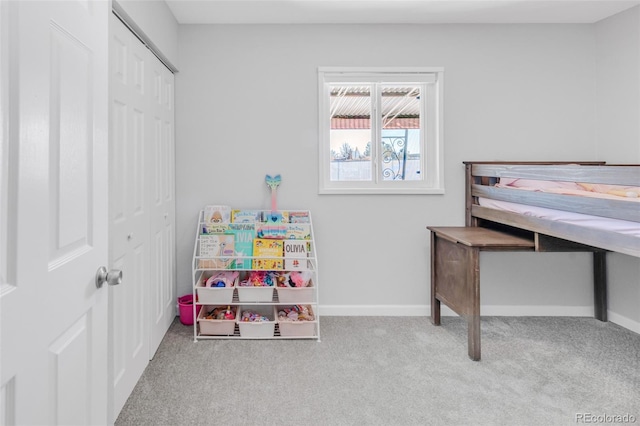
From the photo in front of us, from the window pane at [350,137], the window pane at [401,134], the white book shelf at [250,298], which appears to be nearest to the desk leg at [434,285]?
the window pane at [401,134]

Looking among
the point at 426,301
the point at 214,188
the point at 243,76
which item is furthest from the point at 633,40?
the point at 214,188

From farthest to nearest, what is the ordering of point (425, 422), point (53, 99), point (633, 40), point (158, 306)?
point (633, 40) < point (158, 306) < point (425, 422) < point (53, 99)

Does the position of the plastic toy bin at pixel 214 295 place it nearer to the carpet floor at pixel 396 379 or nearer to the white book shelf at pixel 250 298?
the white book shelf at pixel 250 298

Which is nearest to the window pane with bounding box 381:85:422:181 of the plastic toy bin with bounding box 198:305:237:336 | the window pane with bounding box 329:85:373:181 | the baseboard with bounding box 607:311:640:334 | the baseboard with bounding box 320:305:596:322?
the window pane with bounding box 329:85:373:181

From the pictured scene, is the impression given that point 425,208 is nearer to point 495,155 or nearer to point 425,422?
point 495,155

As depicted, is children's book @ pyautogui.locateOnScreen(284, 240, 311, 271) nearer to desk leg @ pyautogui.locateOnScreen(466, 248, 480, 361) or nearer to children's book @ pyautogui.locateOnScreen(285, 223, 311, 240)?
children's book @ pyautogui.locateOnScreen(285, 223, 311, 240)

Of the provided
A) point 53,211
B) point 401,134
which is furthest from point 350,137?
point 53,211

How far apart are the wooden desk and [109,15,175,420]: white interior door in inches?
75.8

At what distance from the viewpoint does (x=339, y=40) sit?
2848 millimetres

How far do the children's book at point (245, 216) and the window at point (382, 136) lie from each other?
61 cm

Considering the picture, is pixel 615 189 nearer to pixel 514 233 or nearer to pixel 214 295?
pixel 514 233

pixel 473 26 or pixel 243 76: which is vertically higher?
pixel 473 26

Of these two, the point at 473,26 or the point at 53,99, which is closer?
the point at 53,99

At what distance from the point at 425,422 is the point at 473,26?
2856 millimetres
